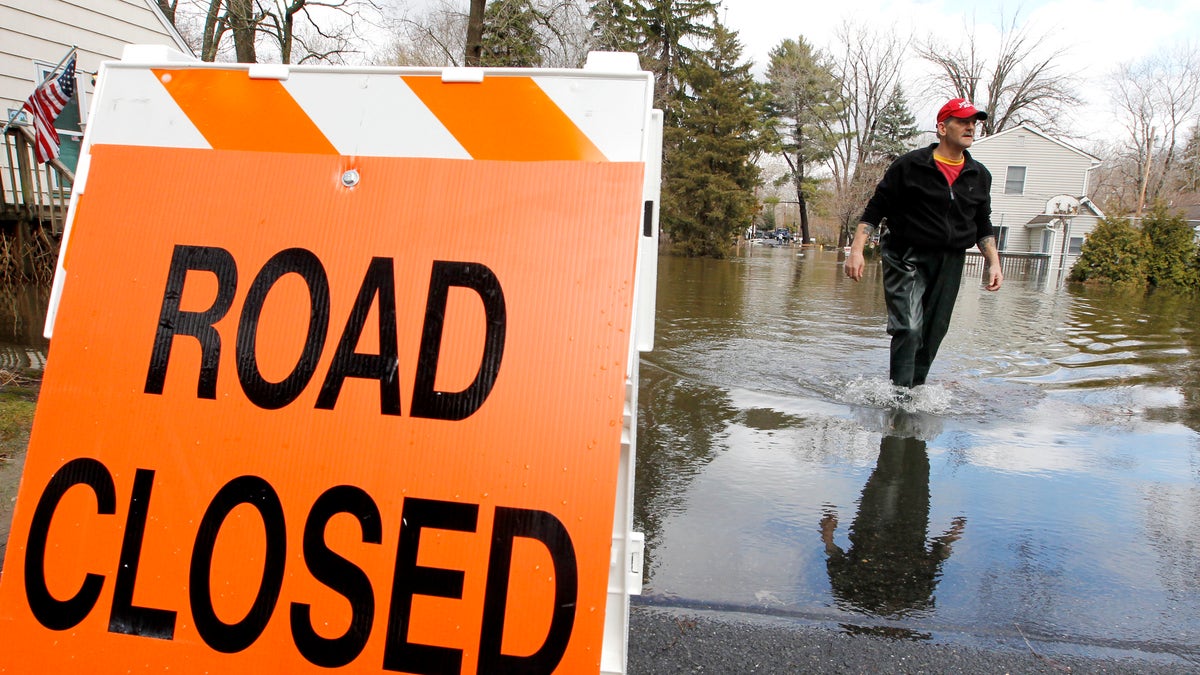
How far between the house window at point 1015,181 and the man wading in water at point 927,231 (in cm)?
3998

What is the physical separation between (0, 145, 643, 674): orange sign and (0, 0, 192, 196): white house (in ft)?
31.6

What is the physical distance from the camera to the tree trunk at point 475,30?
16812mm

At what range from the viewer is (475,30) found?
17.0 meters

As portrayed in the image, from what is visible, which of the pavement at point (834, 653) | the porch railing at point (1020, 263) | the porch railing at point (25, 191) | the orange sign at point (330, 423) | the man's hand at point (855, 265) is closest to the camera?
the orange sign at point (330, 423)

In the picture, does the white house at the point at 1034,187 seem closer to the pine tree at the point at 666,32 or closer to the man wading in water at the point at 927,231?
the pine tree at the point at 666,32

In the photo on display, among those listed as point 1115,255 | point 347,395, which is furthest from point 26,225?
point 1115,255

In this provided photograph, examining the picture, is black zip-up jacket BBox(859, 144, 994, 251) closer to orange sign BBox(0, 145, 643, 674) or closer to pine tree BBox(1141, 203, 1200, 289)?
orange sign BBox(0, 145, 643, 674)

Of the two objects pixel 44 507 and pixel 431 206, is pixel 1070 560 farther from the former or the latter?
pixel 44 507

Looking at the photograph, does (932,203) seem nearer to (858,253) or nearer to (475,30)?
(858,253)

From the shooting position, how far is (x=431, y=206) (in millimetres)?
1879

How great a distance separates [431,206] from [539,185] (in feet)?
0.85

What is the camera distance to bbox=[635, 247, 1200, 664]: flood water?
2578mm

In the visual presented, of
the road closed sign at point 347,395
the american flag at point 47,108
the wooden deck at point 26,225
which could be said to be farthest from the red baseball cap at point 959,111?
the wooden deck at point 26,225

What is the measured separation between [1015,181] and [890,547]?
42692mm
